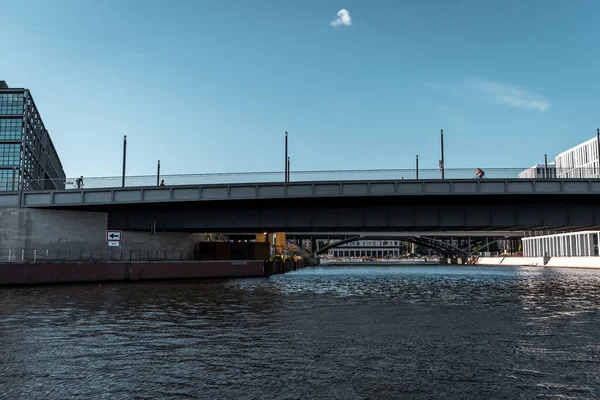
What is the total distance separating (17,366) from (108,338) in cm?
471

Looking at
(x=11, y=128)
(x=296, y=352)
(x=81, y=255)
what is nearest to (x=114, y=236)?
(x=81, y=255)

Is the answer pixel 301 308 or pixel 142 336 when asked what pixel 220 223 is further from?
pixel 142 336

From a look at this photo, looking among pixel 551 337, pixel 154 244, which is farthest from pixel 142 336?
pixel 154 244

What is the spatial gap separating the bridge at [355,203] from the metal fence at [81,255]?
180 inches

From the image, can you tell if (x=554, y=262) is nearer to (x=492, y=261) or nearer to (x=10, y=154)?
(x=492, y=261)

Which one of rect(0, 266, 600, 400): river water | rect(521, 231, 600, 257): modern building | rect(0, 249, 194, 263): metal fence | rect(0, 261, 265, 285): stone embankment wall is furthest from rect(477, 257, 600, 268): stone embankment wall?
rect(0, 266, 600, 400): river water

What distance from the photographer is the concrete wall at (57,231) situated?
52.2 m

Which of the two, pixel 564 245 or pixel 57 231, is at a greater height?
pixel 57 231

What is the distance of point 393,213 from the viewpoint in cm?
4956

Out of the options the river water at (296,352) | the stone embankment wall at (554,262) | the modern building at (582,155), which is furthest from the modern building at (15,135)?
the modern building at (582,155)

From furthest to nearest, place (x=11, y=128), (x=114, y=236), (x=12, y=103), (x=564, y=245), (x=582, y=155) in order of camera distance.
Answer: (x=582, y=155)
(x=564, y=245)
(x=12, y=103)
(x=11, y=128)
(x=114, y=236)

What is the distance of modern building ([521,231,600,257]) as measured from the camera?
402 feet

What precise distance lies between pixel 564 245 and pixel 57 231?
12882 centimetres

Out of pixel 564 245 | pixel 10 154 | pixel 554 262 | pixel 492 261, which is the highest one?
pixel 10 154
